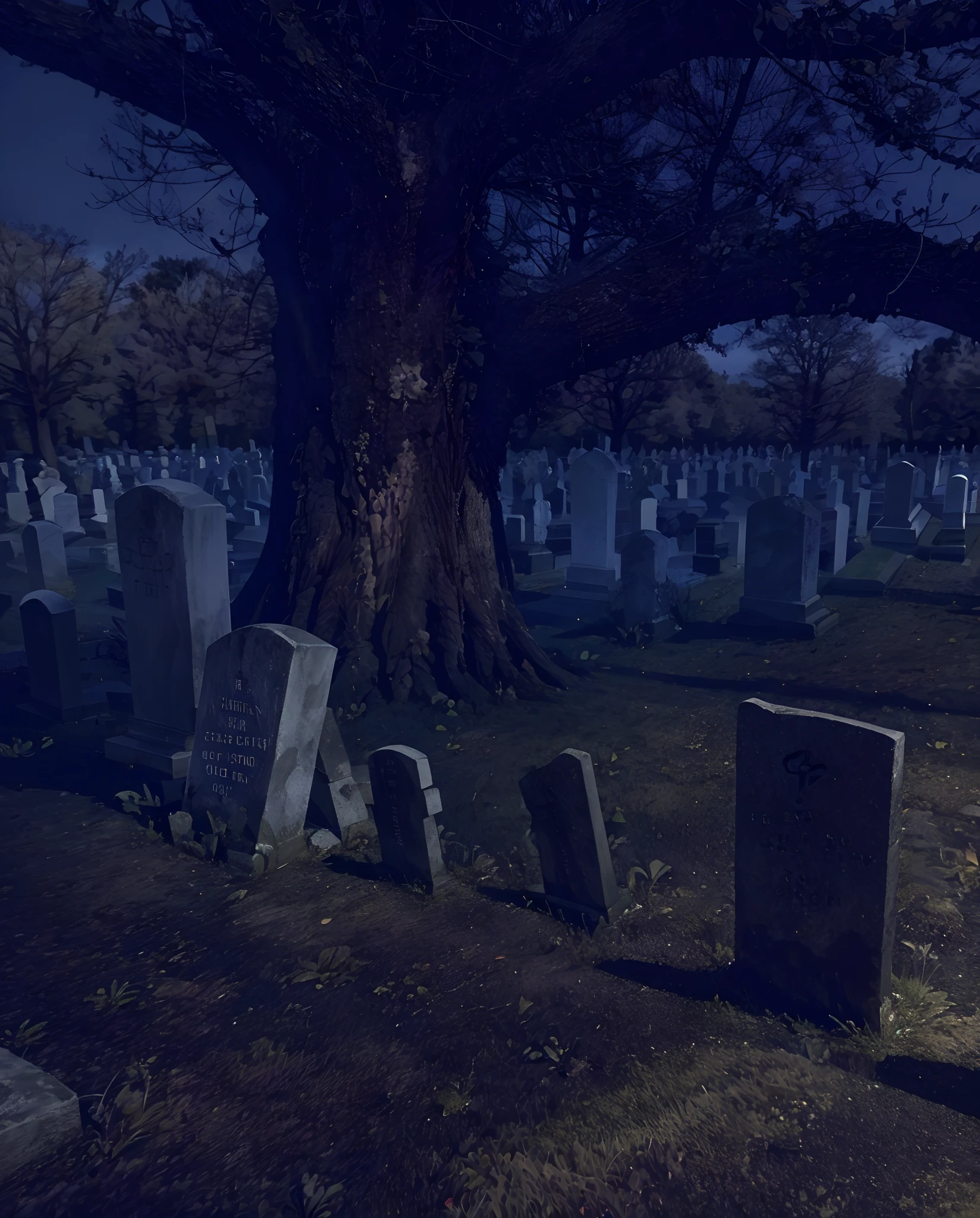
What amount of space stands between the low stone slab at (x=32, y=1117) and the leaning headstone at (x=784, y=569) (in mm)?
9421

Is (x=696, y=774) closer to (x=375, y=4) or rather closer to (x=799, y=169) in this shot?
(x=375, y=4)

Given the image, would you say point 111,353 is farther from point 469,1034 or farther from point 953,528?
point 469,1034

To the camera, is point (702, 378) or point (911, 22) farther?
point (702, 378)

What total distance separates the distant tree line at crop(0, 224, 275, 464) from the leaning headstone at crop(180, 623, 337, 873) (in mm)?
30817

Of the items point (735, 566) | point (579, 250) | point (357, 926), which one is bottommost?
point (357, 926)

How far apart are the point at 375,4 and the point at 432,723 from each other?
7160mm

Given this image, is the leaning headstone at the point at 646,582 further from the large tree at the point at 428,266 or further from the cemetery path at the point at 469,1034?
the cemetery path at the point at 469,1034

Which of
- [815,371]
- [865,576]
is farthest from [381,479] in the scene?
[815,371]

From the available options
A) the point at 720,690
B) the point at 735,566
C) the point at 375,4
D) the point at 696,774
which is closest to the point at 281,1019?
the point at 696,774

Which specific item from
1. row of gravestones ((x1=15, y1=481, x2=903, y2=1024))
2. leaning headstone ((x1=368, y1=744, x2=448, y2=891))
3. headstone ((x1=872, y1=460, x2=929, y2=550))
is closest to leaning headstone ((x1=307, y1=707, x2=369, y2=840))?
row of gravestones ((x1=15, y1=481, x2=903, y2=1024))

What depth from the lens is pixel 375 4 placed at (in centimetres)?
784

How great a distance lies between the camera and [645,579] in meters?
10.9

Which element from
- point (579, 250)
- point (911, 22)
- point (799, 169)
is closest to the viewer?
point (911, 22)

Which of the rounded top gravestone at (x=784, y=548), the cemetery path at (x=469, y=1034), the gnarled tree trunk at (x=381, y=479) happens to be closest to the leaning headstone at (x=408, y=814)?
the cemetery path at (x=469, y=1034)
